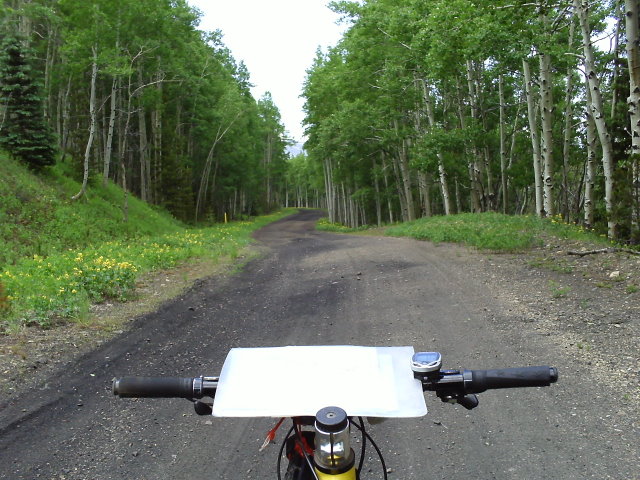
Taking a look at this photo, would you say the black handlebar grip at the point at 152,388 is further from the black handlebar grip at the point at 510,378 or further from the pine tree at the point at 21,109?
the pine tree at the point at 21,109

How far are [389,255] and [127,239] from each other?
1176cm

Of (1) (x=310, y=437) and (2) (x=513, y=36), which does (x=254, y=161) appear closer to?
(2) (x=513, y=36)

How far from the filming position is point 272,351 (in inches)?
83.2

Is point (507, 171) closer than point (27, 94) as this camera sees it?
No

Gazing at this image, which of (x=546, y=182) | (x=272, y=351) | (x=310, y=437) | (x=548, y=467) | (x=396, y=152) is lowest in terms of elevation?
(x=548, y=467)

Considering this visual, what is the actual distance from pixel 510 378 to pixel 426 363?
1.21ft

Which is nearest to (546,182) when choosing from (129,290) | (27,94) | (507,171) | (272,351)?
(507,171)

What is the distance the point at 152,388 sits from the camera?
2043 millimetres

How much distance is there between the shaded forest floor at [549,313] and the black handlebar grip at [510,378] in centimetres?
334

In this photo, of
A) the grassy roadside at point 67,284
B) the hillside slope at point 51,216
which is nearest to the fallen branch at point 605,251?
the grassy roadside at point 67,284

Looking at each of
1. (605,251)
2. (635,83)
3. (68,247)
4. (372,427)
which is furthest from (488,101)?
(372,427)

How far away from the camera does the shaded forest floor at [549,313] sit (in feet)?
17.9

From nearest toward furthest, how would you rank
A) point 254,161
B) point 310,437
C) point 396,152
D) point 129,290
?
point 310,437, point 129,290, point 396,152, point 254,161

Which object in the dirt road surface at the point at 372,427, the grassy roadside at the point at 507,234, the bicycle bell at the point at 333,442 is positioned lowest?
the dirt road surface at the point at 372,427
